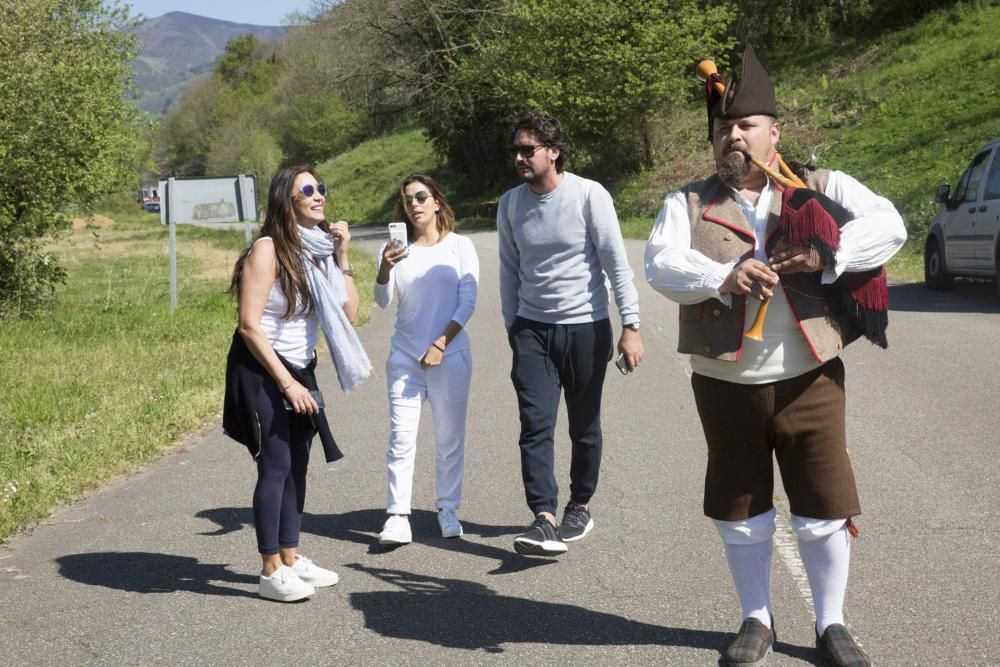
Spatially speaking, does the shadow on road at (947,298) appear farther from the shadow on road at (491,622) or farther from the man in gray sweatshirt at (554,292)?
the shadow on road at (491,622)

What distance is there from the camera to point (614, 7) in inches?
1597

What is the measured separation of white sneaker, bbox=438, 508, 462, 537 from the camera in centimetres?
601

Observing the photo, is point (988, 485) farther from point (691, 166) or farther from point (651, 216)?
point (691, 166)

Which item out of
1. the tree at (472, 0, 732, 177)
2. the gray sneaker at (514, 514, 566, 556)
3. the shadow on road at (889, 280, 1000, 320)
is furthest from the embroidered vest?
the tree at (472, 0, 732, 177)

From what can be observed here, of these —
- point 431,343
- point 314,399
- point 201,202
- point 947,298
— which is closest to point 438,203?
point 431,343

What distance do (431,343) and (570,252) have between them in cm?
91

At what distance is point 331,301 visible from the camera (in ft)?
17.5

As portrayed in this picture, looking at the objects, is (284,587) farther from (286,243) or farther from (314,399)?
(286,243)

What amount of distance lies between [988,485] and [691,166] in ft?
114

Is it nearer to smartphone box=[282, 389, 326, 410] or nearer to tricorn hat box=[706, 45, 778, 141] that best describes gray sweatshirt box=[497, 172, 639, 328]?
smartphone box=[282, 389, 326, 410]

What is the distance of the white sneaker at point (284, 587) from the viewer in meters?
5.08

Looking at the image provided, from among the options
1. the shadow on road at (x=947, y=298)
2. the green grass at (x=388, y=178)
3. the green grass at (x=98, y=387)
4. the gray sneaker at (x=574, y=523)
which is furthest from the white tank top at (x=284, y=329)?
the green grass at (x=388, y=178)

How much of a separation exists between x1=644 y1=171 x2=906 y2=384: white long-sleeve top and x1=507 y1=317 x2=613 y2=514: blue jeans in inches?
59.1

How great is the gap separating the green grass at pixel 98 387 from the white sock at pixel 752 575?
4.15 metres
